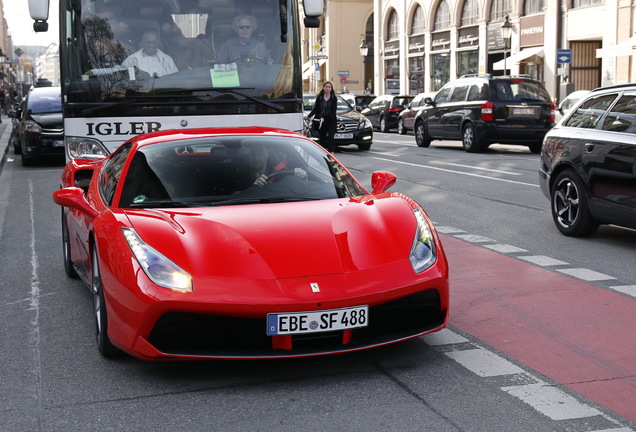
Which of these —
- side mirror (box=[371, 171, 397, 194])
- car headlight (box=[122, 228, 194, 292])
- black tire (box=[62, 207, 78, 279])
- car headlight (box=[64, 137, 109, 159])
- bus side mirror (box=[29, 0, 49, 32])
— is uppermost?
bus side mirror (box=[29, 0, 49, 32])

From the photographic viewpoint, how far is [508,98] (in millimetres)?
22656

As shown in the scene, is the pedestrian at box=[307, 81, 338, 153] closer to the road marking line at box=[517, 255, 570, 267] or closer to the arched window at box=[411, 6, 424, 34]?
the road marking line at box=[517, 255, 570, 267]

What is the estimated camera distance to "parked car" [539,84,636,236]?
870 cm

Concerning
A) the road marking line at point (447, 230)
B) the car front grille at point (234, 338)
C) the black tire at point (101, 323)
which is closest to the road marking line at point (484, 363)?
the car front grille at point (234, 338)

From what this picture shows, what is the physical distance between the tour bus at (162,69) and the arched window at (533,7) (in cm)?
3348

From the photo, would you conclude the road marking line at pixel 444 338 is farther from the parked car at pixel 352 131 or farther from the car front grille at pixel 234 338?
the parked car at pixel 352 131

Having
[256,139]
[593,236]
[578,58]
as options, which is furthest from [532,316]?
[578,58]

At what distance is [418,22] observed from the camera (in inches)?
2255

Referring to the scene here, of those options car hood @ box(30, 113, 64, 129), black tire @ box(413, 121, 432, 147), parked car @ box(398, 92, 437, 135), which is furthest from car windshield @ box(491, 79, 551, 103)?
car hood @ box(30, 113, 64, 129)

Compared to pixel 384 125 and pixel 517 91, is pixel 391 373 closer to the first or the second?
pixel 517 91

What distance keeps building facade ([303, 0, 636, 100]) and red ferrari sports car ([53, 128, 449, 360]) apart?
2712cm

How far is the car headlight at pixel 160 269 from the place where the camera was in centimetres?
459

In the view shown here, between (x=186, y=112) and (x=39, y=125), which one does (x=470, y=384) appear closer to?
(x=186, y=112)

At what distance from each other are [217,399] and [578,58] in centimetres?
3680
